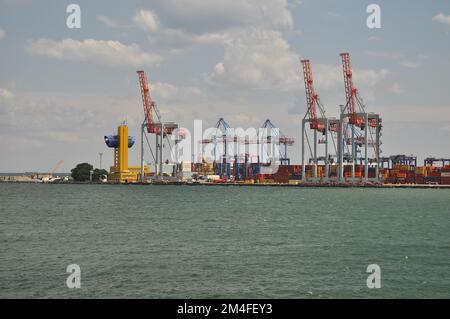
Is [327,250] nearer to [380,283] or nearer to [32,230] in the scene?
[380,283]

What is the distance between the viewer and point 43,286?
28484mm

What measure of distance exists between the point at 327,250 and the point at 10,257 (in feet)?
64.6

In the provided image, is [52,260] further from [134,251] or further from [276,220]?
[276,220]

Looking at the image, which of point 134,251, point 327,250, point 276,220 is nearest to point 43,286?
point 134,251

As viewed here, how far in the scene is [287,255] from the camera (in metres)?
38.2

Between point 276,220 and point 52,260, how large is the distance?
3118 cm

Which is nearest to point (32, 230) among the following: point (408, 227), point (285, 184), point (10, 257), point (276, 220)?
point (10, 257)

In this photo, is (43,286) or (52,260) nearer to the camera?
(43,286)
